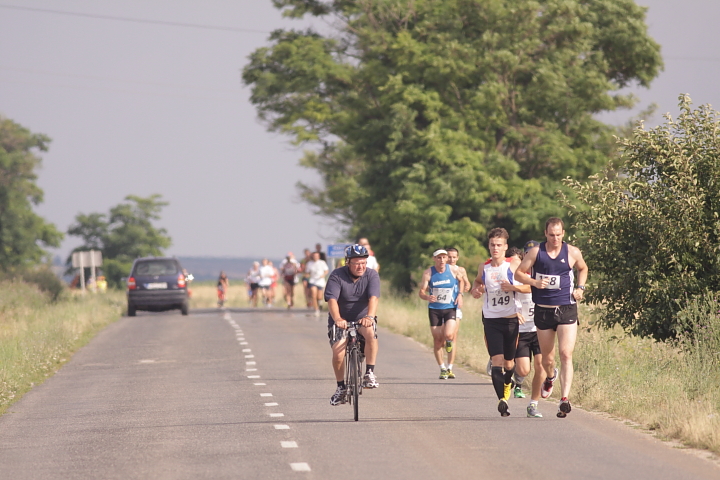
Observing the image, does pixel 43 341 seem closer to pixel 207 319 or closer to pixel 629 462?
pixel 207 319

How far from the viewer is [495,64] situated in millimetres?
39031

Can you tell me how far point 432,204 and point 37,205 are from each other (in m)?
50.4

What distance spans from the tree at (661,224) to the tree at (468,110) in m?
20.1

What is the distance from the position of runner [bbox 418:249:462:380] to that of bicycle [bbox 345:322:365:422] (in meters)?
4.43

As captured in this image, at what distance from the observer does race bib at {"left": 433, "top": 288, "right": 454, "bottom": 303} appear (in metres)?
16.9

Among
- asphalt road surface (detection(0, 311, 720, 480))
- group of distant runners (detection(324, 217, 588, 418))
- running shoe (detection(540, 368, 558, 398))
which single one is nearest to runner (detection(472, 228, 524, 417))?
group of distant runners (detection(324, 217, 588, 418))

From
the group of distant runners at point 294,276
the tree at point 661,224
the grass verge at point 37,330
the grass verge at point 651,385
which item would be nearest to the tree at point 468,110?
the group of distant runners at point 294,276

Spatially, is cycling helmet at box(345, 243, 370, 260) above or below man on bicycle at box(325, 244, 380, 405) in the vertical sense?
above

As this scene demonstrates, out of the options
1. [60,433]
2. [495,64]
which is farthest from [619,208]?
[495,64]

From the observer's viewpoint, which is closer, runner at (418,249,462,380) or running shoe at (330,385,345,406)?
running shoe at (330,385,345,406)

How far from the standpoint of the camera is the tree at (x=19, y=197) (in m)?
79.4

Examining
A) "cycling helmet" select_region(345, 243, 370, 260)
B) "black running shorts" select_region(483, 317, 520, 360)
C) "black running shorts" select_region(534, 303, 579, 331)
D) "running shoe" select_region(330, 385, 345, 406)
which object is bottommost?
"running shoe" select_region(330, 385, 345, 406)

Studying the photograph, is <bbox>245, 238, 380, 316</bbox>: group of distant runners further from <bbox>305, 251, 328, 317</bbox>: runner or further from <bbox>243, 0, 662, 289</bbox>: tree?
<bbox>243, 0, 662, 289</bbox>: tree

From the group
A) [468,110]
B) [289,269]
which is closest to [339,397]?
[289,269]
